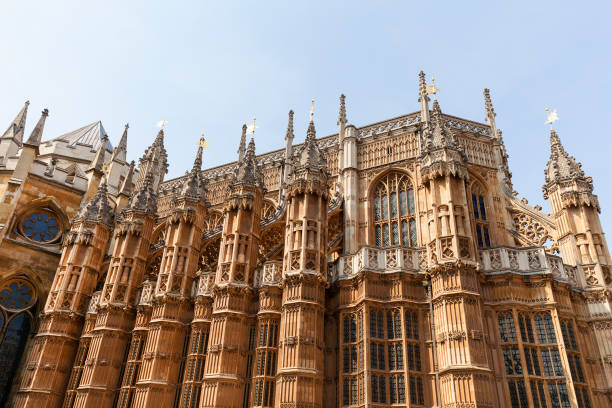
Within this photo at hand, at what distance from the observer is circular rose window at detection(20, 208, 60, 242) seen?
3125 centimetres

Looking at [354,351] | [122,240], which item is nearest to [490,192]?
[354,351]

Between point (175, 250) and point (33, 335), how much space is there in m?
12.3

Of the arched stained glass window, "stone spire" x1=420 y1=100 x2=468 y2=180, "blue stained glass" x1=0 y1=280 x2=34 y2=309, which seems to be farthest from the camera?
"blue stained glass" x1=0 y1=280 x2=34 y2=309

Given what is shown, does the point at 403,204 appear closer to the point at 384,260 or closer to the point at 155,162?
the point at 384,260

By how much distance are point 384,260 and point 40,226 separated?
2460 cm

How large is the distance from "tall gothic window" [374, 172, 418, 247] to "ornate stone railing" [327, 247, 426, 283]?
380 centimetres

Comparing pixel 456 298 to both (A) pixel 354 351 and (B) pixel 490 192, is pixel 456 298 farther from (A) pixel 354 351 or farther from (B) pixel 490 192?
(B) pixel 490 192

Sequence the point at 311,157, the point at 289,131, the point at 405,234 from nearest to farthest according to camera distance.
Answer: the point at 311,157 < the point at 405,234 < the point at 289,131

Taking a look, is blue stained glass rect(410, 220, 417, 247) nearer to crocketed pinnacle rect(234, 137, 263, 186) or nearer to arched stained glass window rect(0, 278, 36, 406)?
crocketed pinnacle rect(234, 137, 263, 186)

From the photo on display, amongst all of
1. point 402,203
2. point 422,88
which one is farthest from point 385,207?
point 422,88

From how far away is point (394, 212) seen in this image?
24.8 metres

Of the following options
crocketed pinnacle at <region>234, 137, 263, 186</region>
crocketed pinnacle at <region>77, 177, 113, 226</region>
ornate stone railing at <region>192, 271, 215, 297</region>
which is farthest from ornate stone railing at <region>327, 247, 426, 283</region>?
crocketed pinnacle at <region>77, 177, 113, 226</region>

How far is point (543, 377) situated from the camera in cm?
1645

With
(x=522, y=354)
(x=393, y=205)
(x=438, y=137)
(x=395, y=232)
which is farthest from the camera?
(x=393, y=205)
